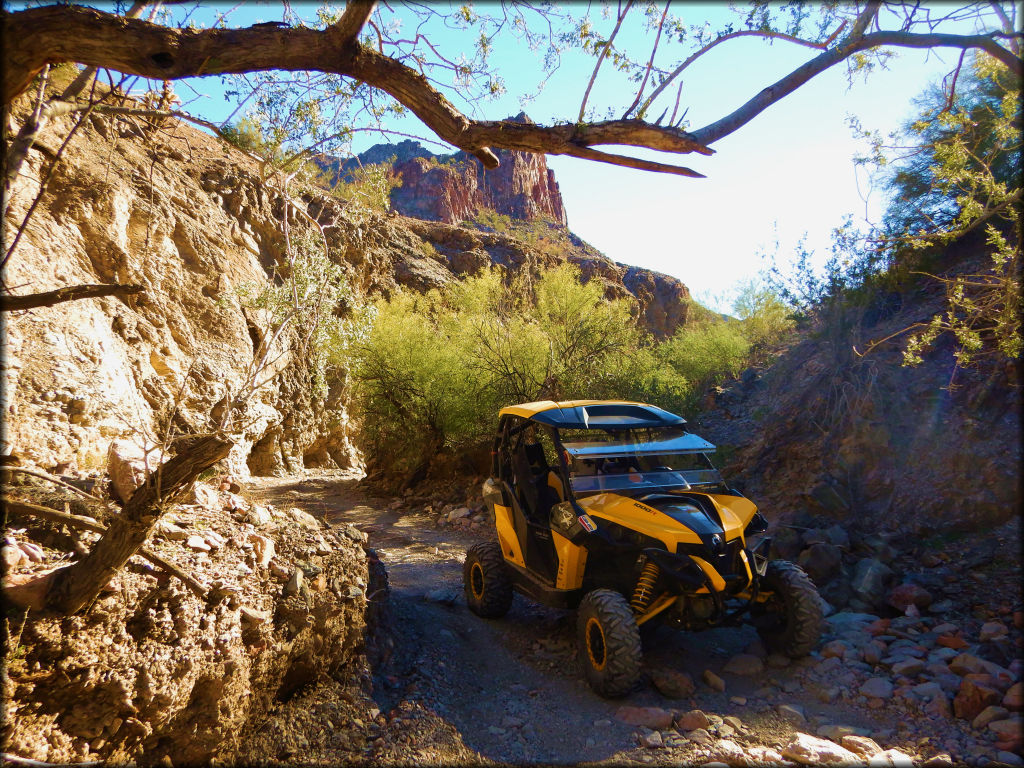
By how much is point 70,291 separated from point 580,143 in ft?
8.28

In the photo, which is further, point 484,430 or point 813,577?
point 484,430

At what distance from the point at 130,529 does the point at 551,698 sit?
2.77 metres

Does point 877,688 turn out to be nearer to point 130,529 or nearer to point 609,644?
point 609,644

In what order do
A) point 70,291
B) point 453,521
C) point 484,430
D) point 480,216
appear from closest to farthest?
point 70,291, point 453,521, point 484,430, point 480,216

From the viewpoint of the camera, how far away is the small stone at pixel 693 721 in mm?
3365

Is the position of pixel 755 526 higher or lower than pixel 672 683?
higher

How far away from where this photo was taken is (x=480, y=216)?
52344 mm

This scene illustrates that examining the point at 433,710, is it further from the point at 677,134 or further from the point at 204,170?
the point at 204,170

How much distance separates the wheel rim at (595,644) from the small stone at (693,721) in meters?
0.55

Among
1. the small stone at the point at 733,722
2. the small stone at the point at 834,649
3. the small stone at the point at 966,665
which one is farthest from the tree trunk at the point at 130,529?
the small stone at the point at 966,665

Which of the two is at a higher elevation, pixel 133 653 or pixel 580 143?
pixel 580 143

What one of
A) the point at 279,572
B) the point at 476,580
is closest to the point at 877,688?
the point at 476,580

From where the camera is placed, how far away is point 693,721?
3.38m

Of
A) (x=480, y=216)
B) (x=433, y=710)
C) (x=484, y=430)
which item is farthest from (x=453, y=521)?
(x=480, y=216)
